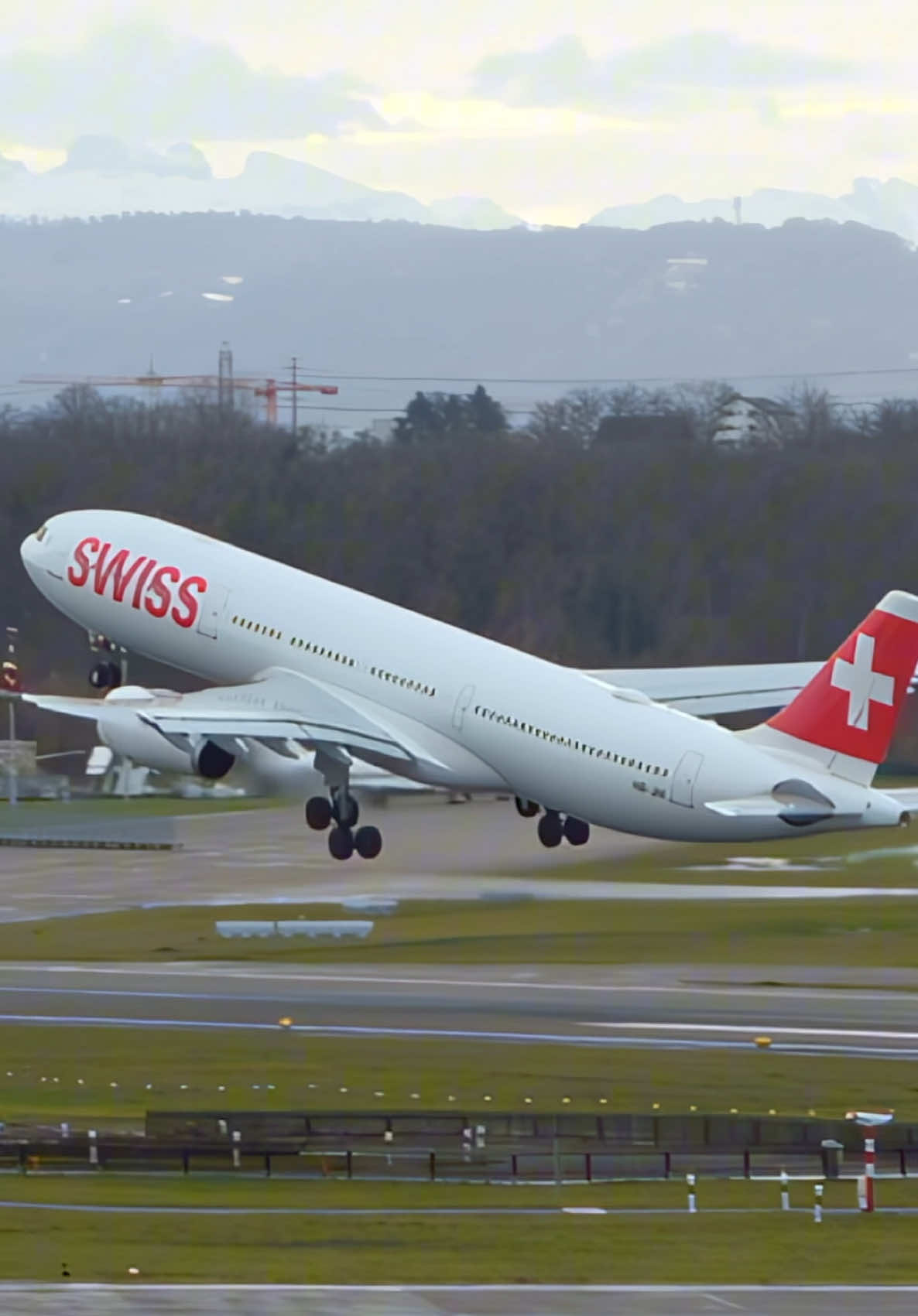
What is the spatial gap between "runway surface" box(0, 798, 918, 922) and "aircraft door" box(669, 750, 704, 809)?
15.7ft

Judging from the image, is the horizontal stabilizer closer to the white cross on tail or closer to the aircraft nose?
Result: the white cross on tail

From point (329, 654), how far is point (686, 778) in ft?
36.4

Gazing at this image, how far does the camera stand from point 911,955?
51188 mm

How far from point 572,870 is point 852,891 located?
7457 millimetres

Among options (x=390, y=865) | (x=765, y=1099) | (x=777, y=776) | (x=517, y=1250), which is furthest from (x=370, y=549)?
(x=517, y=1250)

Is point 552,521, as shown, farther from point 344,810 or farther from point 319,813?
point 319,813

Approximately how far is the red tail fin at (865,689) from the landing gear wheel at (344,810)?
13022 millimetres

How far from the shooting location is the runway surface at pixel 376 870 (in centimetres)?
6025

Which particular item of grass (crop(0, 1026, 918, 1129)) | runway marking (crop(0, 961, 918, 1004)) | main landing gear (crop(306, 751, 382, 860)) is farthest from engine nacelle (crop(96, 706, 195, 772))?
grass (crop(0, 1026, 918, 1129))

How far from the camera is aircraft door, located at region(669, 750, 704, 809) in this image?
178 ft

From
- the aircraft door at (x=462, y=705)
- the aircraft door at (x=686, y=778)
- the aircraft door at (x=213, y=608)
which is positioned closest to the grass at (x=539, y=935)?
the aircraft door at (x=686, y=778)

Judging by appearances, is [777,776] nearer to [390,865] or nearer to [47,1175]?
[390,865]

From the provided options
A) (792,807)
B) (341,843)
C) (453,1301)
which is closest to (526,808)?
(341,843)

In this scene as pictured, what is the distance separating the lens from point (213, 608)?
205 ft
